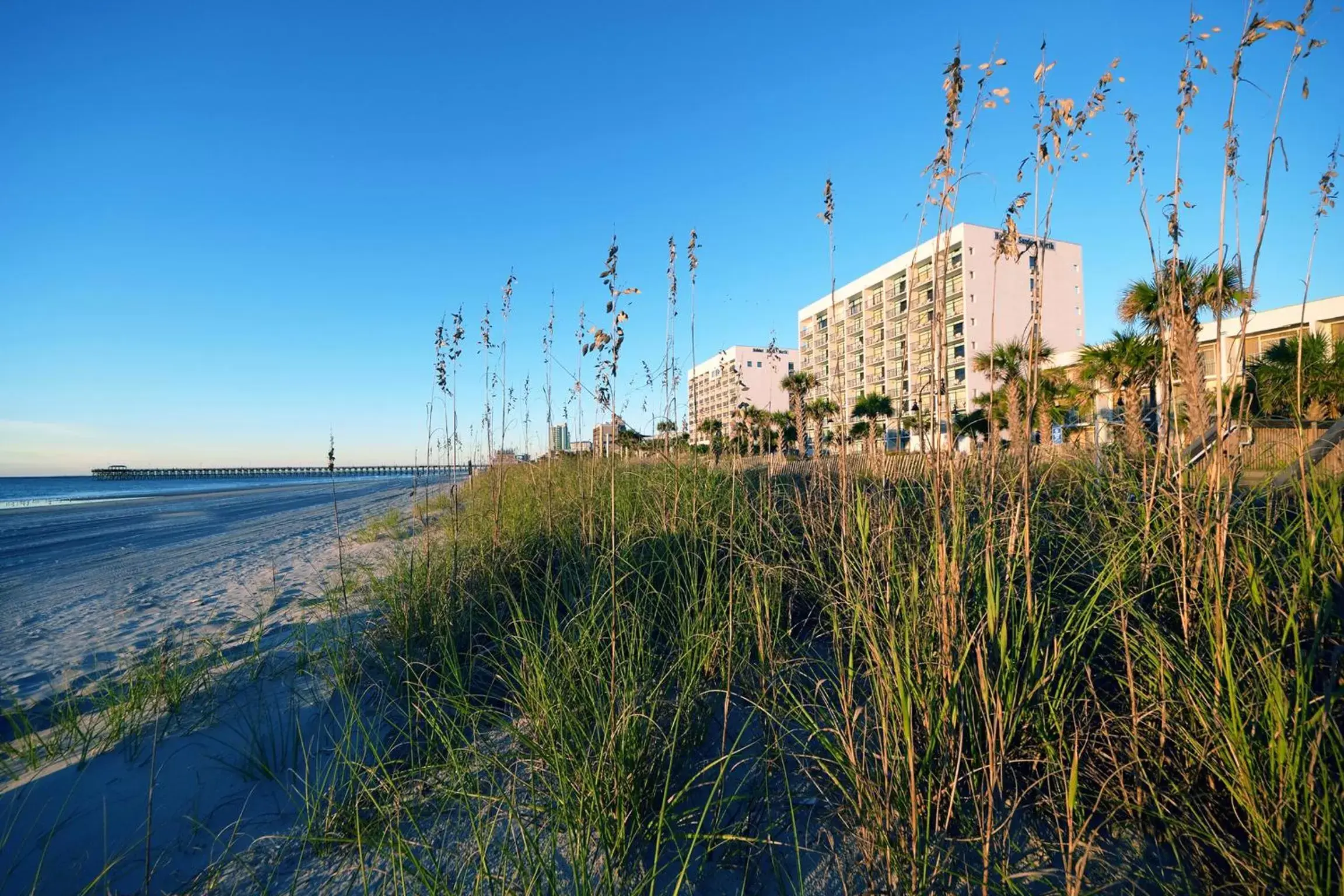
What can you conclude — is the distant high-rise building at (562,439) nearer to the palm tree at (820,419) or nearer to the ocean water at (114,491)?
the palm tree at (820,419)

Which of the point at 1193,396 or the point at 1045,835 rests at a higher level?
the point at 1193,396

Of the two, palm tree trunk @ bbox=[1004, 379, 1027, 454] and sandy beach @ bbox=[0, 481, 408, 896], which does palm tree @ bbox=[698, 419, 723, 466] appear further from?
sandy beach @ bbox=[0, 481, 408, 896]

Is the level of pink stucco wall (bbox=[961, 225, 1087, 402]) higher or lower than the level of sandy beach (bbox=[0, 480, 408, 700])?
higher

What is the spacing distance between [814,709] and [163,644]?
13.9ft

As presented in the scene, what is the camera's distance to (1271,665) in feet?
4.17

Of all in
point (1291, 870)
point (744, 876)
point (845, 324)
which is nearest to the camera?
point (1291, 870)

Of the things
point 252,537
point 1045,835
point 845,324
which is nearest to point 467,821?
point 1045,835

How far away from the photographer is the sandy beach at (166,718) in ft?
6.07

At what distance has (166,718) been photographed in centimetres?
250

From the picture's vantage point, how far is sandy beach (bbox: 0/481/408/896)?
1.85 metres

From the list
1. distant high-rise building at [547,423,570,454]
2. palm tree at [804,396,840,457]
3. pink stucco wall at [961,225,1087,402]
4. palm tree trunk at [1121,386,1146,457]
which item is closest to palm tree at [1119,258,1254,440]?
palm tree trunk at [1121,386,1146,457]

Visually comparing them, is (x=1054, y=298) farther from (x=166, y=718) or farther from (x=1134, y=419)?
(x=166, y=718)

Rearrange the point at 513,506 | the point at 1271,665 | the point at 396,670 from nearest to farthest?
the point at 1271,665 → the point at 396,670 → the point at 513,506

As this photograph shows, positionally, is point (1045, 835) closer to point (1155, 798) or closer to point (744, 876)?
point (1155, 798)
